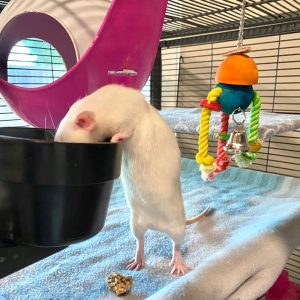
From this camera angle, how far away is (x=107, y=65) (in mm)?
567

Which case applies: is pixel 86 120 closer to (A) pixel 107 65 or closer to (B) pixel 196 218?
(A) pixel 107 65

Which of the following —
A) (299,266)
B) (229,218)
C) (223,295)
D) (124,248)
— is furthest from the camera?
(299,266)

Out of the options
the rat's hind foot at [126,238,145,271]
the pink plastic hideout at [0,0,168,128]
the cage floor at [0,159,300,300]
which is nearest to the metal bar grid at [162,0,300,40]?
the pink plastic hideout at [0,0,168,128]

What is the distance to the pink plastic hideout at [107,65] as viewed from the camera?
52 centimetres

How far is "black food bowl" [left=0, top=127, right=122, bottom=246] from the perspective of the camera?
33cm

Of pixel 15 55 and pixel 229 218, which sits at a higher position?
pixel 15 55

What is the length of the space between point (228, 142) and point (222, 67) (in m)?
0.15

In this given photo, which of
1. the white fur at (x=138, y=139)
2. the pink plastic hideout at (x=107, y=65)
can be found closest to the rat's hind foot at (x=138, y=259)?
the white fur at (x=138, y=139)

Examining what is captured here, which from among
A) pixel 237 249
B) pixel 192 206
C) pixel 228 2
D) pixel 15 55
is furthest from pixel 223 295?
pixel 15 55

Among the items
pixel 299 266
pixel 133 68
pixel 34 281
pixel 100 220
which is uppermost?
pixel 133 68

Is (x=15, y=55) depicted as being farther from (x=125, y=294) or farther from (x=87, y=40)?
(x=125, y=294)

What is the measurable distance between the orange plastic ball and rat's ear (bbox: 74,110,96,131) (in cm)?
23

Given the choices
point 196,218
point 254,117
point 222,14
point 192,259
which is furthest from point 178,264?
point 222,14

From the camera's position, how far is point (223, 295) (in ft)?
1.86
